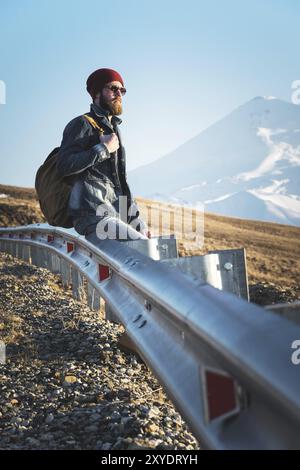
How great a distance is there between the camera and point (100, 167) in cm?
504

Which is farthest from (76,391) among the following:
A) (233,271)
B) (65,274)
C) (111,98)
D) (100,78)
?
(65,274)

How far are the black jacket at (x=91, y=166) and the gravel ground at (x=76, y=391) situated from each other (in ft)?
4.05

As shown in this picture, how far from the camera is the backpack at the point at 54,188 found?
4.89 metres

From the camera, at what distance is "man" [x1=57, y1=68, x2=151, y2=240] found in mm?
4676

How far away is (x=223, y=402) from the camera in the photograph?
55.6 inches

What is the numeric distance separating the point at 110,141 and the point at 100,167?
0.36m

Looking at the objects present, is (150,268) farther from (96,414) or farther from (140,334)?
(96,414)

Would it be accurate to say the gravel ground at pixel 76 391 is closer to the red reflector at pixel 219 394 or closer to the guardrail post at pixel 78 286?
the red reflector at pixel 219 394

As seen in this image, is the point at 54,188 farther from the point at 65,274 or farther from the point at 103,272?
the point at 65,274

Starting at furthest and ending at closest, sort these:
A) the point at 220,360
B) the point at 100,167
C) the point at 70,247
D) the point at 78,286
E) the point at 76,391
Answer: the point at 78,286 < the point at 70,247 < the point at 100,167 < the point at 76,391 < the point at 220,360

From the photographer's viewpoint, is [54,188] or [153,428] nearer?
[153,428]

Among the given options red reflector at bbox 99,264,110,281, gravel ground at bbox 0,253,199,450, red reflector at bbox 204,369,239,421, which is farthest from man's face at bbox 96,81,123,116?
red reflector at bbox 204,369,239,421

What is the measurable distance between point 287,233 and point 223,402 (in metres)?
46.4
